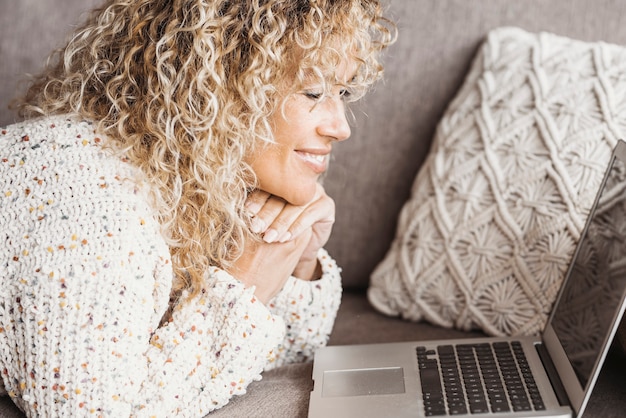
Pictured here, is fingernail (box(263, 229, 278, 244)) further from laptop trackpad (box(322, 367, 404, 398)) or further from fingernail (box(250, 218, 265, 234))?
laptop trackpad (box(322, 367, 404, 398))

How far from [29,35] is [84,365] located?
862 mm

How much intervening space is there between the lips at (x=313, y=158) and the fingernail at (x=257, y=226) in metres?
0.12

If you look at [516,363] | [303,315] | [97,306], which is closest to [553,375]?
[516,363]

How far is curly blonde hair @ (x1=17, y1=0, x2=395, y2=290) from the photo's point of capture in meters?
1.00

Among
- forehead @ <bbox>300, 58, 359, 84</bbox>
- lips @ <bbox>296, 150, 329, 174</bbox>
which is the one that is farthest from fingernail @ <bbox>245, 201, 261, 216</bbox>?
forehead @ <bbox>300, 58, 359, 84</bbox>

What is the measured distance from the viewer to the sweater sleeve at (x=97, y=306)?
35.3 inches

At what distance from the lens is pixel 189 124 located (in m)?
1.03

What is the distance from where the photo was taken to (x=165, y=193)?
1027 millimetres

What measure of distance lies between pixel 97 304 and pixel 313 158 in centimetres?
41

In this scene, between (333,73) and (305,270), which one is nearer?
(333,73)

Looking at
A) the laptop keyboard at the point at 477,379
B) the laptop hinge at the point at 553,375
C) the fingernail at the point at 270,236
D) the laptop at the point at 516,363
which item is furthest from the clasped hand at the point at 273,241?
the laptop hinge at the point at 553,375

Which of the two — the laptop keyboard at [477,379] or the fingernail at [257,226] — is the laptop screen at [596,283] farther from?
the fingernail at [257,226]

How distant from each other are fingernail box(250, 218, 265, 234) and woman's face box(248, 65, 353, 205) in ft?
0.17

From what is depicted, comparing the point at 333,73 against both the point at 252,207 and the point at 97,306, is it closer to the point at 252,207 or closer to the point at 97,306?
the point at 252,207
